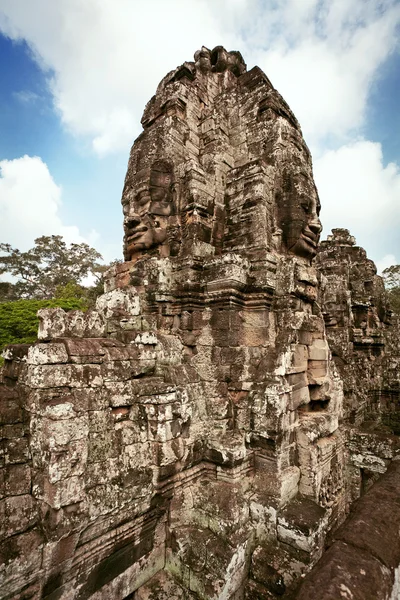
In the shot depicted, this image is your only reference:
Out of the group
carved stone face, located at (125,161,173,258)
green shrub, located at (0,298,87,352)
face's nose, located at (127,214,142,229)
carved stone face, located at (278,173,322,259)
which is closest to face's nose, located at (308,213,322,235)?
carved stone face, located at (278,173,322,259)

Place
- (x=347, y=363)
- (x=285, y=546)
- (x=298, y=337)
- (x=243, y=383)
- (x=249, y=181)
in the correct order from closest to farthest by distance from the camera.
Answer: (x=285, y=546) < (x=243, y=383) < (x=298, y=337) < (x=249, y=181) < (x=347, y=363)

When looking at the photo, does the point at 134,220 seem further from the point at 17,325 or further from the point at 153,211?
the point at 17,325

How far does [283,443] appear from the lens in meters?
3.35

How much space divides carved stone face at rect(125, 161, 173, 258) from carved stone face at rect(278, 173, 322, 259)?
1.59 meters

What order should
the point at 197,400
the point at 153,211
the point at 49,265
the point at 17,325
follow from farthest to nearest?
the point at 49,265, the point at 17,325, the point at 153,211, the point at 197,400

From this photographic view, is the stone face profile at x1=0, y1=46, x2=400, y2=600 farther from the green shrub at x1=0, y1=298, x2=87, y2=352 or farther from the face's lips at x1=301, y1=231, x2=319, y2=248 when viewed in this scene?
the green shrub at x1=0, y1=298, x2=87, y2=352

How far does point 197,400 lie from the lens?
11.6ft

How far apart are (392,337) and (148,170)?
9.80m

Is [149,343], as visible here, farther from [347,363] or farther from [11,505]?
[347,363]

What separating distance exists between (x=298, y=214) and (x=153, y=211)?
198cm

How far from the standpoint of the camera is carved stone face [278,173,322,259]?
13.4ft

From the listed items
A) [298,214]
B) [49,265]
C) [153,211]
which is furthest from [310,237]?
[49,265]

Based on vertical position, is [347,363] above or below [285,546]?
above

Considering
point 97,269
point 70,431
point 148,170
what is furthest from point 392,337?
point 97,269
